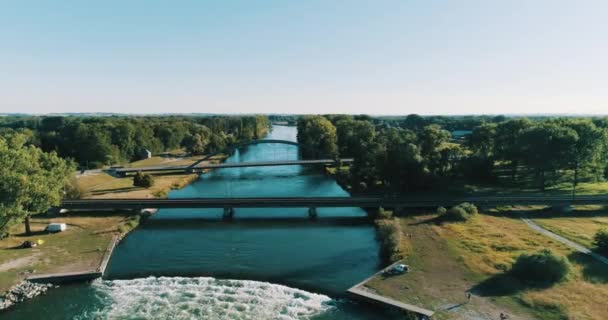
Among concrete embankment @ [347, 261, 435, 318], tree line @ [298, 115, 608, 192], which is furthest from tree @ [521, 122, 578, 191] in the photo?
concrete embankment @ [347, 261, 435, 318]

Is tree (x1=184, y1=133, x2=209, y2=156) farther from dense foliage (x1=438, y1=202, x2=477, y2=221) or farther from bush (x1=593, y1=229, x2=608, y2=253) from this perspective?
bush (x1=593, y1=229, x2=608, y2=253)

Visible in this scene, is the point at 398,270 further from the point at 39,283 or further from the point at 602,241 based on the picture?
the point at 39,283

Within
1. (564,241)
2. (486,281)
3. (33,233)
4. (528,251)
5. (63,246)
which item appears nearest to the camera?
(486,281)

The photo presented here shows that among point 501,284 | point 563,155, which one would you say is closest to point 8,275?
point 501,284

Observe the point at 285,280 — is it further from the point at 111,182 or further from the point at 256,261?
the point at 111,182

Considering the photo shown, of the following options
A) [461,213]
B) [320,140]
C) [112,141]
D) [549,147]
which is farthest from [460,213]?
[112,141]

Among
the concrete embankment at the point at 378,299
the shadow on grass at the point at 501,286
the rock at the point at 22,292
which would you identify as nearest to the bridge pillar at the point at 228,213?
the rock at the point at 22,292

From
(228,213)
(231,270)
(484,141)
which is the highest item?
(484,141)
